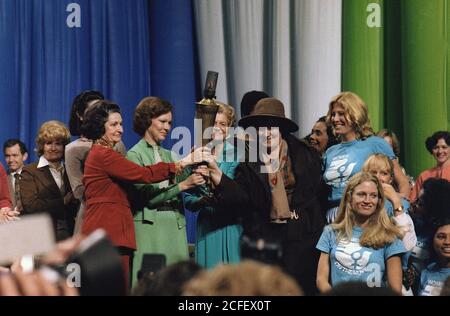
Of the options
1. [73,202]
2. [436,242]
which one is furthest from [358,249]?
[73,202]

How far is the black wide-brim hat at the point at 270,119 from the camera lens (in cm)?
480

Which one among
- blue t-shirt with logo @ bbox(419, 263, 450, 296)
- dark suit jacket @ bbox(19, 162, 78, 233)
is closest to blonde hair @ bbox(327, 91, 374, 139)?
blue t-shirt with logo @ bbox(419, 263, 450, 296)

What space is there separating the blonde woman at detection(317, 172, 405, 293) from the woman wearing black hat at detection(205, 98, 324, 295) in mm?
156

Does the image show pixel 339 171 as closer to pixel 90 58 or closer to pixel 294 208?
pixel 294 208

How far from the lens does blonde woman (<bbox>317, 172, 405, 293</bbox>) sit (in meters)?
4.26

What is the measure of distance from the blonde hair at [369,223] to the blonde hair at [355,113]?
284 millimetres

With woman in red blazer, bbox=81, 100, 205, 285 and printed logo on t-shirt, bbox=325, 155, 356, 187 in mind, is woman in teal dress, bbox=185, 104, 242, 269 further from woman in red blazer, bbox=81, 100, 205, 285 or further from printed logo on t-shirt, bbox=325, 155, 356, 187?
printed logo on t-shirt, bbox=325, 155, 356, 187

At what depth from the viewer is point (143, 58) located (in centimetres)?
650

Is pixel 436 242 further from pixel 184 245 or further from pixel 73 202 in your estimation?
pixel 73 202

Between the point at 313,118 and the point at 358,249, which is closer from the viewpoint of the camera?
the point at 358,249

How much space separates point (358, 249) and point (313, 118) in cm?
219

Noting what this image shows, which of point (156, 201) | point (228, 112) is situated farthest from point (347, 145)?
point (156, 201)

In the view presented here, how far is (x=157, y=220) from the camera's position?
180 inches

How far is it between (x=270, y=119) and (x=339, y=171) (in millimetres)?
468
